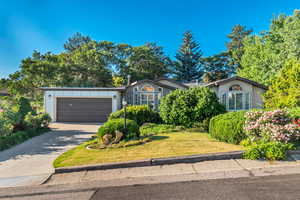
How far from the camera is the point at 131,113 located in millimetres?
11898

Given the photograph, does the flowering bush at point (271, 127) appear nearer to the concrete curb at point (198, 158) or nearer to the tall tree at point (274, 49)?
the concrete curb at point (198, 158)

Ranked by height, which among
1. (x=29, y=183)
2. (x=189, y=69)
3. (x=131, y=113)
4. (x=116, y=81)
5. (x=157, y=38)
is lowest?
(x=29, y=183)

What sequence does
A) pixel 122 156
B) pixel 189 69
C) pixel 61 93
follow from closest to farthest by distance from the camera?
1. pixel 122 156
2. pixel 61 93
3. pixel 189 69

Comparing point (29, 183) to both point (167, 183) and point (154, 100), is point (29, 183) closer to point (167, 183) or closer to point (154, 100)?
point (167, 183)

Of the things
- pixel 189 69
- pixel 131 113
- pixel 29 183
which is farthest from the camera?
pixel 189 69

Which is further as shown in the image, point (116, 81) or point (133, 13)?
point (116, 81)

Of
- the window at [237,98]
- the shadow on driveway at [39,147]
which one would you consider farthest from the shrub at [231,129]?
the window at [237,98]

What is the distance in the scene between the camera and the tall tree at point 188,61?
41.5 meters

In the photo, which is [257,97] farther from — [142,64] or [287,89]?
[142,64]

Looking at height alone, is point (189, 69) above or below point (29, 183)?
above

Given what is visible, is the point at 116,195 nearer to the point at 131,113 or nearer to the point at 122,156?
the point at 122,156

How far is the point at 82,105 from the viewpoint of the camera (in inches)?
649

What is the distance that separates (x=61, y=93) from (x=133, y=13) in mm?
11944

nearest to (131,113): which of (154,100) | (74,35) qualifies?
(154,100)
